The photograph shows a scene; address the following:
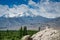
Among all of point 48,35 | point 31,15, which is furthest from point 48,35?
point 31,15

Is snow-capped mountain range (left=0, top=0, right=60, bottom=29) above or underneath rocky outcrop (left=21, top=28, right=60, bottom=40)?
above

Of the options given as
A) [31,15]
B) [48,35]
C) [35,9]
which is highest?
[35,9]

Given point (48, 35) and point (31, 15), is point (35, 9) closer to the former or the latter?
point (31, 15)

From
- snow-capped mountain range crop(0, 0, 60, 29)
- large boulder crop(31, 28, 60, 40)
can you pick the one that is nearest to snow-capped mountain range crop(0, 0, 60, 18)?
snow-capped mountain range crop(0, 0, 60, 29)

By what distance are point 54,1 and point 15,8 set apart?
35.6 inches

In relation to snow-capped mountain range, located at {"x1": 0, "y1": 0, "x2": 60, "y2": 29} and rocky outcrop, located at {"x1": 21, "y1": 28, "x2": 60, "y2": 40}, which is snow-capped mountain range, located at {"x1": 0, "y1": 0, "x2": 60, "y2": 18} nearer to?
snow-capped mountain range, located at {"x1": 0, "y1": 0, "x2": 60, "y2": 29}

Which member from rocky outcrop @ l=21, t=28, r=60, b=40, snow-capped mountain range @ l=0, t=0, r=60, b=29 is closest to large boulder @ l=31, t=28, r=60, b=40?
rocky outcrop @ l=21, t=28, r=60, b=40

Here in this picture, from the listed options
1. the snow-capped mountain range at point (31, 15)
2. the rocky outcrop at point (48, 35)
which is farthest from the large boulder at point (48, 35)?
the snow-capped mountain range at point (31, 15)

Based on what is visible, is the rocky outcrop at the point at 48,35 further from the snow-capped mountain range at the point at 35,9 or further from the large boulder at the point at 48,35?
the snow-capped mountain range at the point at 35,9

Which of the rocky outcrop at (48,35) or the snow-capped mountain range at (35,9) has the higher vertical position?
the snow-capped mountain range at (35,9)

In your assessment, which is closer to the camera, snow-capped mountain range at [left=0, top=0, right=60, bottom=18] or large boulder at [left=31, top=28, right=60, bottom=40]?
large boulder at [left=31, top=28, right=60, bottom=40]

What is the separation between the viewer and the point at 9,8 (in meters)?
3.86

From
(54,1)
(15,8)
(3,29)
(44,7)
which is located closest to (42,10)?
(44,7)

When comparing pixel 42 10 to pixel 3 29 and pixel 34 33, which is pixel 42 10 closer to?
pixel 34 33
